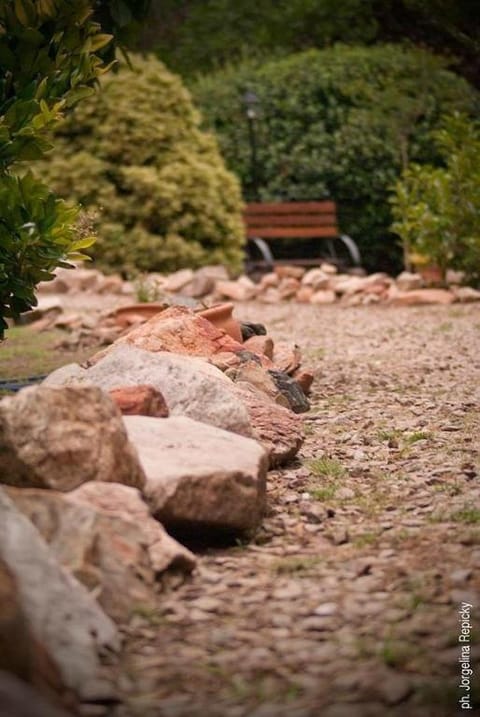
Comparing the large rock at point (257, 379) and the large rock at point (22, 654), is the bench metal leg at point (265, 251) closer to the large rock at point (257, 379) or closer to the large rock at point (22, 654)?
the large rock at point (257, 379)

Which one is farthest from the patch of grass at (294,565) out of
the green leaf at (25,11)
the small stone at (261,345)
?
the green leaf at (25,11)

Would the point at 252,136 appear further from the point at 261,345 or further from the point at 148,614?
the point at 148,614

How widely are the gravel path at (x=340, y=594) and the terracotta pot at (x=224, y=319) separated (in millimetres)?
1135

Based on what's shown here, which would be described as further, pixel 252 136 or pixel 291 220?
pixel 252 136

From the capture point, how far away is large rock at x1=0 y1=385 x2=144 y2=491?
3.43m

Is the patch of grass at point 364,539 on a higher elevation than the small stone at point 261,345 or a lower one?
higher

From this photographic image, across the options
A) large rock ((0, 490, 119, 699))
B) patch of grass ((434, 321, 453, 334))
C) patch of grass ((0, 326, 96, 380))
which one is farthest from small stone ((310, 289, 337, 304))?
large rock ((0, 490, 119, 699))

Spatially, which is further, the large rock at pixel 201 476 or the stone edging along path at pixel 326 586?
the large rock at pixel 201 476

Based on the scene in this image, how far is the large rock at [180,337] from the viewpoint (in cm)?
544

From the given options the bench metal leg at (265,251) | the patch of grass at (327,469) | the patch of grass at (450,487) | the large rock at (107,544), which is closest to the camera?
the large rock at (107,544)

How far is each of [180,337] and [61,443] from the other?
2.15m

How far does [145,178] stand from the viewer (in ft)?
38.1

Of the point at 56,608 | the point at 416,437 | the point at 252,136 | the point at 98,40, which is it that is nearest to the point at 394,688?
the point at 56,608

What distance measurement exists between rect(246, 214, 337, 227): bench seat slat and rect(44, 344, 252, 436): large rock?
885 centimetres
